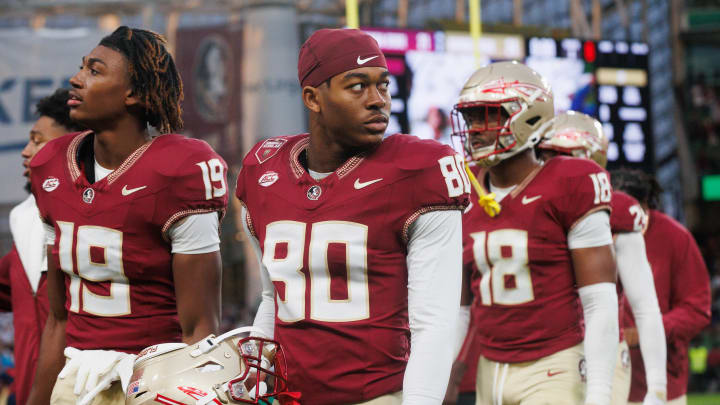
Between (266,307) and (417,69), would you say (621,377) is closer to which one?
(266,307)

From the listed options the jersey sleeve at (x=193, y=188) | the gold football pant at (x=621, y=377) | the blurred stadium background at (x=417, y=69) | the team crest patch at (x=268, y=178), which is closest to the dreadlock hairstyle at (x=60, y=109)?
the jersey sleeve at (x=193, y=188)

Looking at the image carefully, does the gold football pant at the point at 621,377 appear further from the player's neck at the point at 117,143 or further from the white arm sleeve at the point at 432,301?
A: the player's neck at the point at 117,143

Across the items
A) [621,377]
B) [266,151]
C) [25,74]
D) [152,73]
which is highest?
[25,74]

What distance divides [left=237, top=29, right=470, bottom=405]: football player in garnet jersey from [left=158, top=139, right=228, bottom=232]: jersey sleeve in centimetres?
33

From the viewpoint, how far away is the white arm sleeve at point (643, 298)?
3900 millimetres

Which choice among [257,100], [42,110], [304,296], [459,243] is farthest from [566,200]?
[257,100]

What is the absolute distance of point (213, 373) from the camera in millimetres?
2262

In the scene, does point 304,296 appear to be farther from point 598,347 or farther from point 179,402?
point 598,347

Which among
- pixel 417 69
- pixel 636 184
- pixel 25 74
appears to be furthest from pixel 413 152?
pixel 25 74

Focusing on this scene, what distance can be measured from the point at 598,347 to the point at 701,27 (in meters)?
17.6

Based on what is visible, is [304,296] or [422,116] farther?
[422,116]

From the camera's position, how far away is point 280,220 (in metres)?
2.50

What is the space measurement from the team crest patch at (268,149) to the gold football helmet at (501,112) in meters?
1.18

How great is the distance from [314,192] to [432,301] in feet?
1.30
